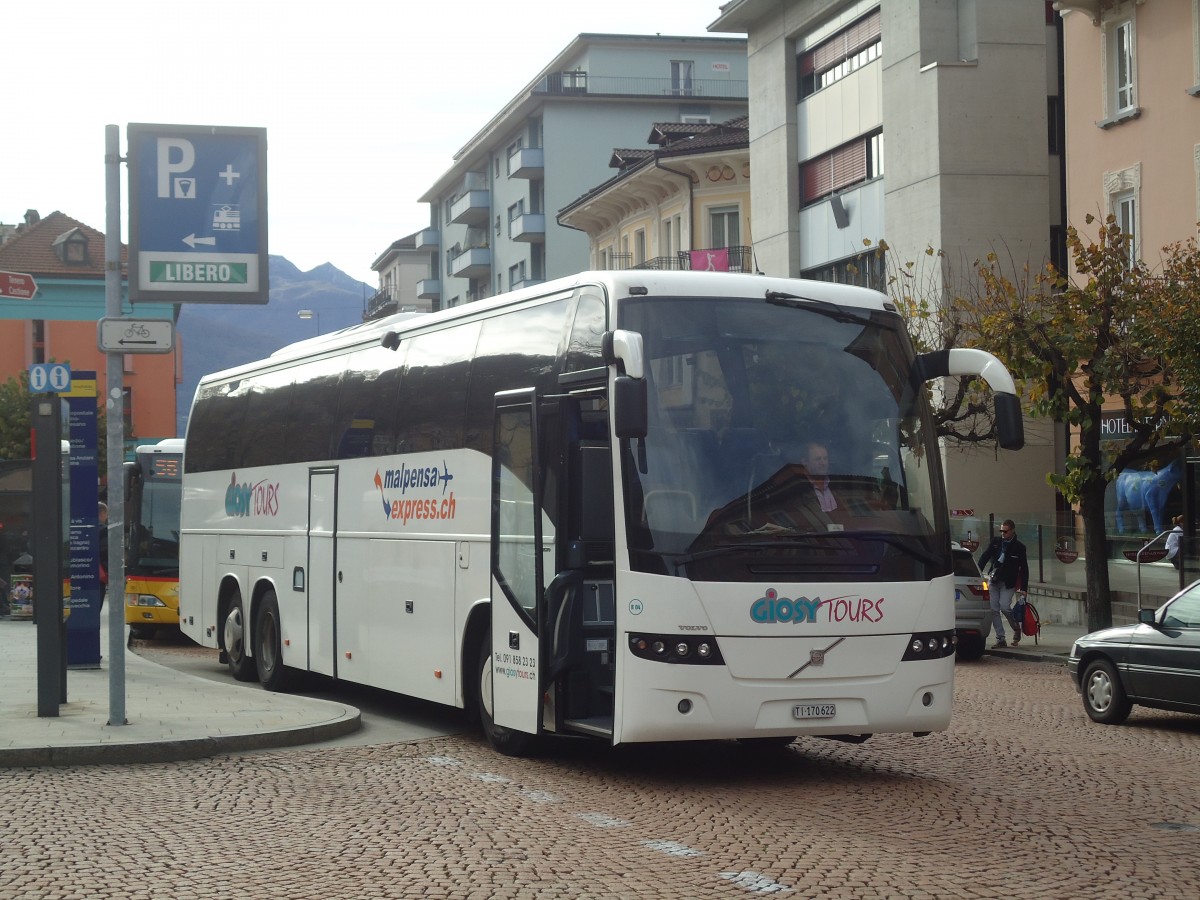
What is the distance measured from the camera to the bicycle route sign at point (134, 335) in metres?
12.2

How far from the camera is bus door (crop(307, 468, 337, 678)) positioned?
50.0 ft

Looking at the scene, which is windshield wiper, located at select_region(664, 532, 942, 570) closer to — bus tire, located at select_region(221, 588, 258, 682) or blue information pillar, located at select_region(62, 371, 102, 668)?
blue information pillar, located at select_region(62, 371, 102, 668)

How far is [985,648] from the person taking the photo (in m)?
24.5

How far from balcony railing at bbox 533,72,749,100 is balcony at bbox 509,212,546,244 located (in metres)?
5.19

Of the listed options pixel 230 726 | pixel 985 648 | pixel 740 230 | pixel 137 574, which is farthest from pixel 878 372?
pixel 740 230

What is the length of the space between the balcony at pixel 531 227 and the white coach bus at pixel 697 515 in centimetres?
5606

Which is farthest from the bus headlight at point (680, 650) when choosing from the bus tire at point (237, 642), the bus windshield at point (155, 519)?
the bus windshield at point (155, 519)

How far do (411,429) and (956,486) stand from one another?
972 inches

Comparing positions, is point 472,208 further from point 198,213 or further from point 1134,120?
point 198,213

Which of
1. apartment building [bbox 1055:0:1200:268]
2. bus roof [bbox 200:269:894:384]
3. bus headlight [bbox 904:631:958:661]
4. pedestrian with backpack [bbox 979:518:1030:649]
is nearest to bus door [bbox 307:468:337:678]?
bus roof [bbox 200:269:894:384]

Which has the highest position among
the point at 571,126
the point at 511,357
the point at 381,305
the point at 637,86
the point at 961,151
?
the point at 637,86

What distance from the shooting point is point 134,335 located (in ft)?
40.5

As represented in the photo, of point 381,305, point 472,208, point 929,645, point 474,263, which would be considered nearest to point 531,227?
point 472,208

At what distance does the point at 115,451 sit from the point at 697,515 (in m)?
4.66
